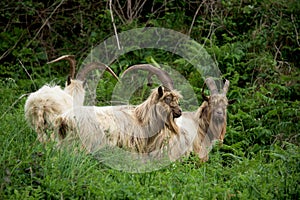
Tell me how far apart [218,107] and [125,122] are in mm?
1577

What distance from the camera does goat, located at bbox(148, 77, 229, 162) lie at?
8961 millimetres

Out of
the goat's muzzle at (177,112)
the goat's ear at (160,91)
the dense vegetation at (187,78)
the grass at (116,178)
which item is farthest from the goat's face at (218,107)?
the grass at (116,178)

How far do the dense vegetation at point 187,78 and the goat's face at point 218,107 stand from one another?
0.45 metres

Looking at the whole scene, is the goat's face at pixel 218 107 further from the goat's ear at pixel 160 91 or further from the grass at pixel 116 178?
the grass at pixel 116 178

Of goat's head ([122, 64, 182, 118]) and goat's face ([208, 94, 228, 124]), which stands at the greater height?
goat's head ([122, 64, 182, 118])

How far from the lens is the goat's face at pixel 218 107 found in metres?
9.22

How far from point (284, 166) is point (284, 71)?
5.69 meters

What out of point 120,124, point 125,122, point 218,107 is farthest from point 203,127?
point 120,124

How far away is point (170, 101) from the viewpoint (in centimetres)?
855

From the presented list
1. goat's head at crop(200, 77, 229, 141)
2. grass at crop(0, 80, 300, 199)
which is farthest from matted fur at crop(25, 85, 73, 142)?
goat's head at crop(200, 77, 229, 141)

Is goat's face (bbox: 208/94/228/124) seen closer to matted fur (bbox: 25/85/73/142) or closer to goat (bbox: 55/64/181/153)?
goat (bbox: 55/64/181/153)

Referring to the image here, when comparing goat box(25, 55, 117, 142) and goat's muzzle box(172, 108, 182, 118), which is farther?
goat's muzzle box(172, 108, 182, 118)

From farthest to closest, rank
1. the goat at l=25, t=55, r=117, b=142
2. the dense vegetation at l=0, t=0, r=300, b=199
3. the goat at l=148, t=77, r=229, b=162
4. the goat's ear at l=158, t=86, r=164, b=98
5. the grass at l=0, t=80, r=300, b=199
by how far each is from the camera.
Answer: the goat at l=148, t=77, r=229, b=162
the goat's ear at l=158, t=86, r=164, b=98
the goat at l=25, t=55, r=117, b=142
the dense vegetation at l=0, t=0, r=300, b=199
the grass at l=0, t=80, r=300, b=199

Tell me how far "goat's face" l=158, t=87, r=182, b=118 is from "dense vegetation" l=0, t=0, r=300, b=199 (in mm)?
706
